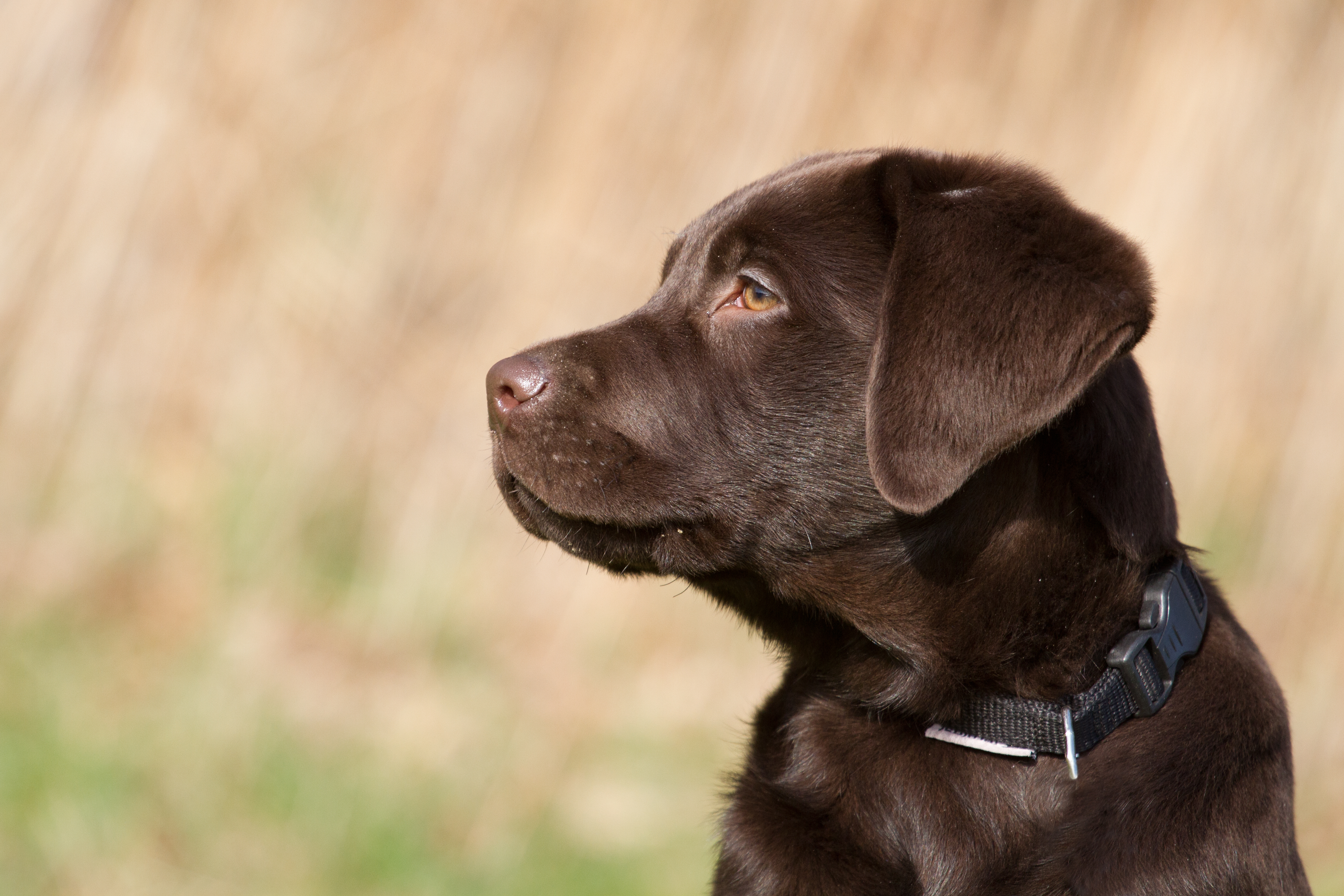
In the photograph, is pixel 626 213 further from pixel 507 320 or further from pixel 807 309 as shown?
pixel 807 309

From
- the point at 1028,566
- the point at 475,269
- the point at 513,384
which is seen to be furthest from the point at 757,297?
the point at 475,269

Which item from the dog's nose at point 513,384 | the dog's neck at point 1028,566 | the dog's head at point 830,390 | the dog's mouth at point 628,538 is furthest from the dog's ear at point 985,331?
the dog's nose at point 513,384

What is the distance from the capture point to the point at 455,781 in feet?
16.9

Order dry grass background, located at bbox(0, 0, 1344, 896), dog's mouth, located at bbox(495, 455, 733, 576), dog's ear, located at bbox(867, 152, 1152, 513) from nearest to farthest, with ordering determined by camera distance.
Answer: dog's ear, located at bbox(867, 152, 1152, 513) → dog's mouth, located at bbox(495, 455, 733, 576) → dry grass background, located at bbox(0, 0, 1344, 896)

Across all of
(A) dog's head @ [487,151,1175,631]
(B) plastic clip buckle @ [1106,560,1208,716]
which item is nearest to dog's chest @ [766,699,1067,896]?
(B) plastic clip buckle @ [1106,560,1208,716]

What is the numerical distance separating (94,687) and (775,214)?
378 cm

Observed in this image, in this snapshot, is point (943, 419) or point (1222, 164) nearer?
point (943, 419)

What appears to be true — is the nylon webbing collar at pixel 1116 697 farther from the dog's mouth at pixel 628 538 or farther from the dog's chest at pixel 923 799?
the dog's mouth at pixel 628 538

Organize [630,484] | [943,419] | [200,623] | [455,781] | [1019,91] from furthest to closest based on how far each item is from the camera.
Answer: [1019,91] < [200,623] < [455,781] < [630,484] < [943,419]

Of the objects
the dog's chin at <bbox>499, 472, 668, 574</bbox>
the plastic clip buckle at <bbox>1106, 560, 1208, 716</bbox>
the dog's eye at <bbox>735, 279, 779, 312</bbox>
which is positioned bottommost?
the dog's chin at <bbox>499, 472, 668, 574</bbox>

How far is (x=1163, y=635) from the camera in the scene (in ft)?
7.92

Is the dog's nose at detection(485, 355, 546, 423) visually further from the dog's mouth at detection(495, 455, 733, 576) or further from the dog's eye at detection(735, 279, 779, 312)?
the dog's eye at detection(735, 279, 779, 312)

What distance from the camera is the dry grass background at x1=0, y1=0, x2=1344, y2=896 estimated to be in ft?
18.6

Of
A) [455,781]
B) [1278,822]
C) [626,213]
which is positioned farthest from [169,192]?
[1278,822]
